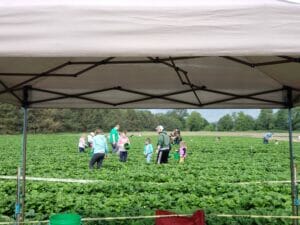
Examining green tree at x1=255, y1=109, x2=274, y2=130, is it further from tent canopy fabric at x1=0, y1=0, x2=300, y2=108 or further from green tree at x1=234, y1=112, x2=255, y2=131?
tent canopy fabric at x1=0, y1=0, x2=300, y2=108

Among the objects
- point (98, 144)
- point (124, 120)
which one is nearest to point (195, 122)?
point (124, 120)

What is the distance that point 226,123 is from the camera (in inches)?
4296

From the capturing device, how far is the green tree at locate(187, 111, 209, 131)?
110062mm

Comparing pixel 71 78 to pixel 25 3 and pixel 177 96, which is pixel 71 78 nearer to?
pixel 177 96

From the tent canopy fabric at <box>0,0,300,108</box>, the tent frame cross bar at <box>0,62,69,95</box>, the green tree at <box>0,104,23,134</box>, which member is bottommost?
the tent canopy fabric at <box>0,0,300,108</box>

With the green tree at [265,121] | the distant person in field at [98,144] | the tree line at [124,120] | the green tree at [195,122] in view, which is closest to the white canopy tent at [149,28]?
the distant person in field at [98,144]

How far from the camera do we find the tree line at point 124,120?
6544 cm

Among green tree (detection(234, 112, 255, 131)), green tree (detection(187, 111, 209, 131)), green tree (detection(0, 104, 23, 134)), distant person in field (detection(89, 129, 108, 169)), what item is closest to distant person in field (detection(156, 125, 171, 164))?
distant person in field (detection(89, 129, 108, 169))

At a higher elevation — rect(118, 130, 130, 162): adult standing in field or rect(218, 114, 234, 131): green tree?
rect(218, 114, 234, 131): green tree

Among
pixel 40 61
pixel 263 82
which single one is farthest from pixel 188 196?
pixel 40 61

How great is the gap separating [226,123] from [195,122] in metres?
8.39

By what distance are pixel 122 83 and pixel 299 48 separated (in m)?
2.47

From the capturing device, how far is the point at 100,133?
13.0 meters

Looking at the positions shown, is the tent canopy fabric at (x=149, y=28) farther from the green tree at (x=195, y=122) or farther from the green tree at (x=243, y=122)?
the green tree at (x=195, y=122)
